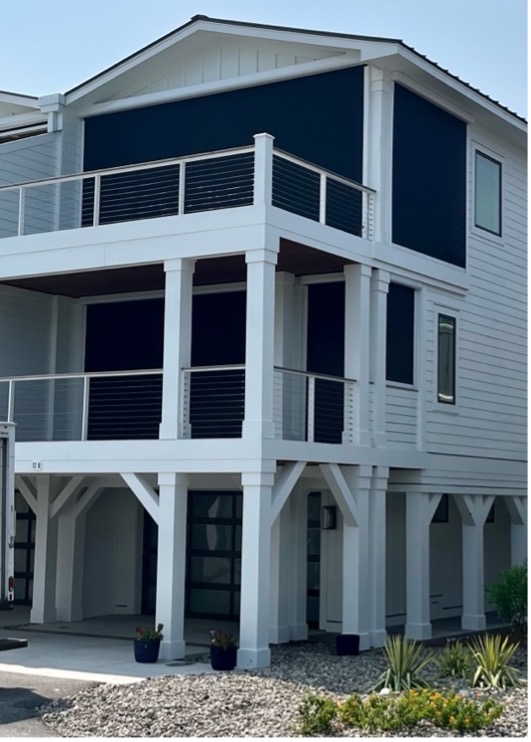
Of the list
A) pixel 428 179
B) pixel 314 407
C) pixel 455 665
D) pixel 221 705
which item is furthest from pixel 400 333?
pixel 221 705

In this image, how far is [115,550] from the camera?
21.7 metres

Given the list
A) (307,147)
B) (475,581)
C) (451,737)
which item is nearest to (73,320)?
(307,147)

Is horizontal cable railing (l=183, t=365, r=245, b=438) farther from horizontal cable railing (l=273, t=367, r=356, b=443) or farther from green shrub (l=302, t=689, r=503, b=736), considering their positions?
green shrub (l=302, t=689, r=503, b=736)

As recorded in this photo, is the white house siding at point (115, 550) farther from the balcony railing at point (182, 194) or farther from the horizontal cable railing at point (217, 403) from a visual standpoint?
the balcony railing at point (182, 194)

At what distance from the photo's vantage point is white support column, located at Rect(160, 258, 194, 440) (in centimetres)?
1631

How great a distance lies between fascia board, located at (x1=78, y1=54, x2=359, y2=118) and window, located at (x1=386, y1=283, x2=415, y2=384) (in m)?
3.56

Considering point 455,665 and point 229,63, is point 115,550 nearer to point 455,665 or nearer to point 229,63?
point 229,63

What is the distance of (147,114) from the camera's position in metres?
21.1

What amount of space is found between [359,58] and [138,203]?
451cm

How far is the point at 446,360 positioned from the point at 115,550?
672 cm

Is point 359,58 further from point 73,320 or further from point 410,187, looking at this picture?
point 73,320

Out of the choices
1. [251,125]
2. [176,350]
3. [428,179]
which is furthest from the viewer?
[428,179]

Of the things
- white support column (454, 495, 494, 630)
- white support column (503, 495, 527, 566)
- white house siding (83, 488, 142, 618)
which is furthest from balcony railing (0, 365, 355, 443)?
white support column (503, 495, 527, 566)

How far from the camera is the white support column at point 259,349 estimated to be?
1558 cm
